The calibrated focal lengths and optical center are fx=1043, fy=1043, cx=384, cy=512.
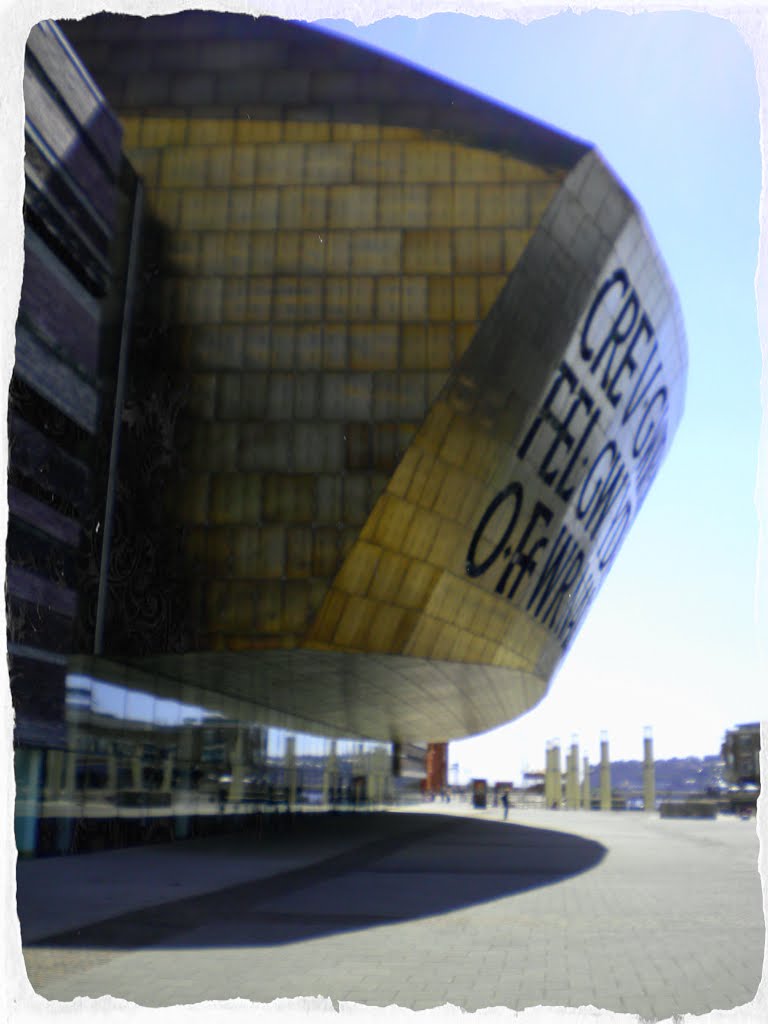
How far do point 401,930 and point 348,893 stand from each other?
442cm

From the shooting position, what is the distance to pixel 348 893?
16500 mm

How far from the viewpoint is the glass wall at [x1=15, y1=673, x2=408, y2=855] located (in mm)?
22453

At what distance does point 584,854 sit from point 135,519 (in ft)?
46.7

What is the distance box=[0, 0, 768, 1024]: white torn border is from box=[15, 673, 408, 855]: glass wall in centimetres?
1476

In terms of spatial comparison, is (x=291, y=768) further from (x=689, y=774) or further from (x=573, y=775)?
(x=689, y=774)

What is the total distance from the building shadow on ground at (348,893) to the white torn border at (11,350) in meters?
4.46

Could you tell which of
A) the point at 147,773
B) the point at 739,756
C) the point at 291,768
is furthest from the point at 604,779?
the point at 147,773

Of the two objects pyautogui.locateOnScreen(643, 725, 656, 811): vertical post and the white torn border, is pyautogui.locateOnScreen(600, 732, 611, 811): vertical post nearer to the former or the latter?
pyautogui.locateOnScreen(643, 725, 656, 811): vertical post

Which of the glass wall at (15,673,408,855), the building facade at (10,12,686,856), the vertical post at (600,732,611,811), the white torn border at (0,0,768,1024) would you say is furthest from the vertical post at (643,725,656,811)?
the white torn border at (0,0,768,1024)

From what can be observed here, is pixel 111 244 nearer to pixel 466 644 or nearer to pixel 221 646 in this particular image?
pixel 221 646

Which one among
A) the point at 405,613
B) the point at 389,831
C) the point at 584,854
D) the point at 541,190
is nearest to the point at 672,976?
the point at 405,613

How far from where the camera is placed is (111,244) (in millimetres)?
21156

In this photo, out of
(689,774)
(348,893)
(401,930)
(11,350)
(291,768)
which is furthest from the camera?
(689,774)

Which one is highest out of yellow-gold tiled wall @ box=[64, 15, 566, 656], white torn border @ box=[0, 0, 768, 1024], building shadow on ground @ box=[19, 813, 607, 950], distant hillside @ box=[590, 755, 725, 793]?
yellow-gold tiled wall @ box=[64, 15, 566, 656]
